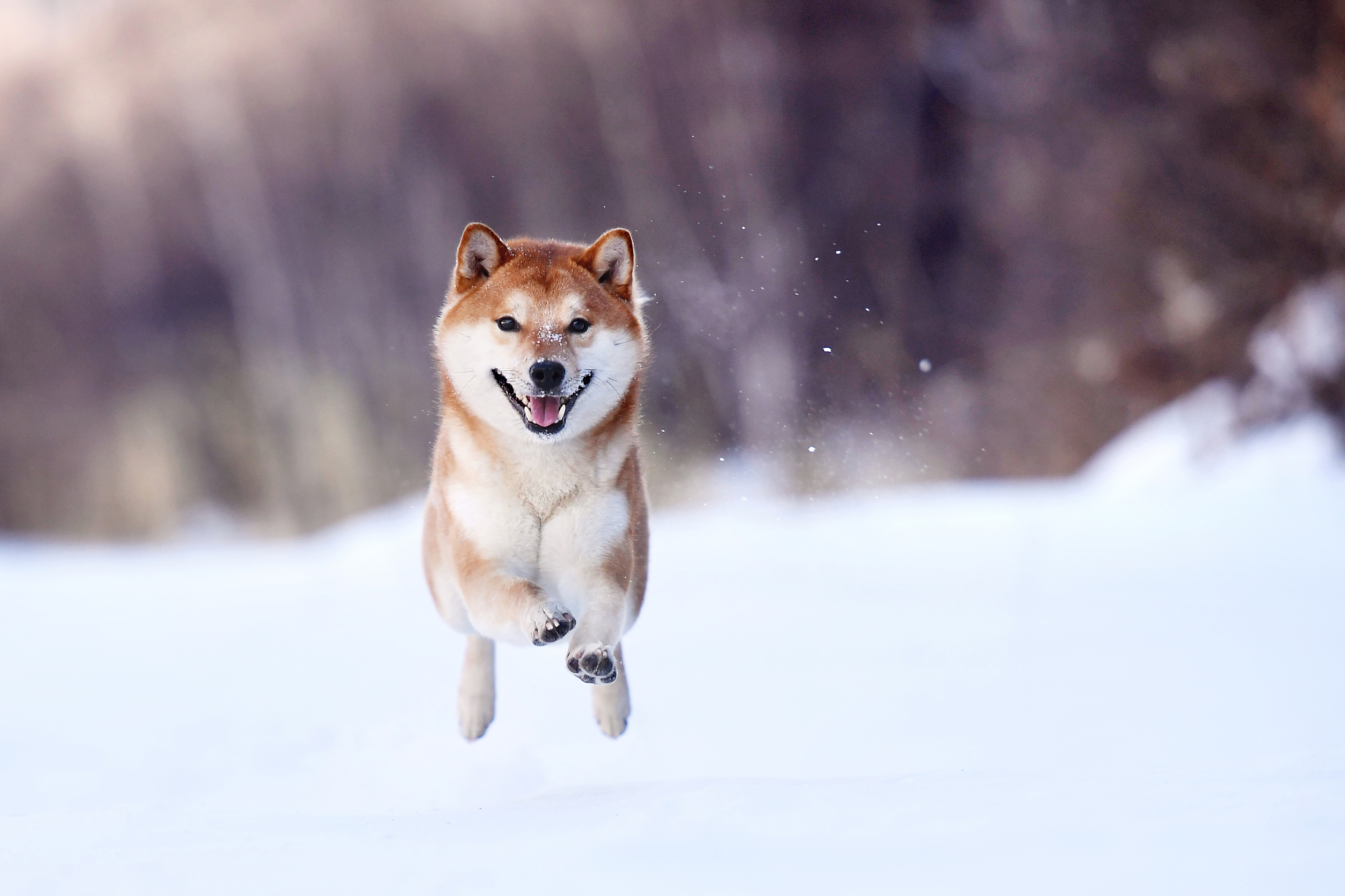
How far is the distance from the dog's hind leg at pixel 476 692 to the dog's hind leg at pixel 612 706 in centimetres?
35

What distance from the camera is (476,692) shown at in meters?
3.37

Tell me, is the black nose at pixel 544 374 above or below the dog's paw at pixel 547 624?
→ above

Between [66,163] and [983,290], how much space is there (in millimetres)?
11100

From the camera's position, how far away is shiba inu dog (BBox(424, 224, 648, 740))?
2791 millimetres

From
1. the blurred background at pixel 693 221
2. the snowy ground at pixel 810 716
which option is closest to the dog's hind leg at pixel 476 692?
the snowy ground at pixel 810 716

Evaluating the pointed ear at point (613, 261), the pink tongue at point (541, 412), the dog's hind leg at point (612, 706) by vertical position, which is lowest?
the dog's hind leg at point (612, 706)

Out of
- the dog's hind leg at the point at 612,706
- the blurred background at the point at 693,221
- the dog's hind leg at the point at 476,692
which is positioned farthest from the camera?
the blurred background at the point at 693,221

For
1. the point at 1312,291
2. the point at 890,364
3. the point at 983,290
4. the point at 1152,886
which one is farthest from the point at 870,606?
the point at 983,290

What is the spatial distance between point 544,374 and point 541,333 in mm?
122

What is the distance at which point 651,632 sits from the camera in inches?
206

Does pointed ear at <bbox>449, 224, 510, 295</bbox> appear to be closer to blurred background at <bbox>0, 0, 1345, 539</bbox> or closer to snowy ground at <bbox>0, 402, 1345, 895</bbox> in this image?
snowy ground at <bbox>0, 402, 1345, 895</bbox>

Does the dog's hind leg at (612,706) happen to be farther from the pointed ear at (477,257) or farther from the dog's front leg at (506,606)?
the pointed ear at (477,257)

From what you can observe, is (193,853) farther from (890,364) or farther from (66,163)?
(66,163)

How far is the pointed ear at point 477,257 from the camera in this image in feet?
9.47
